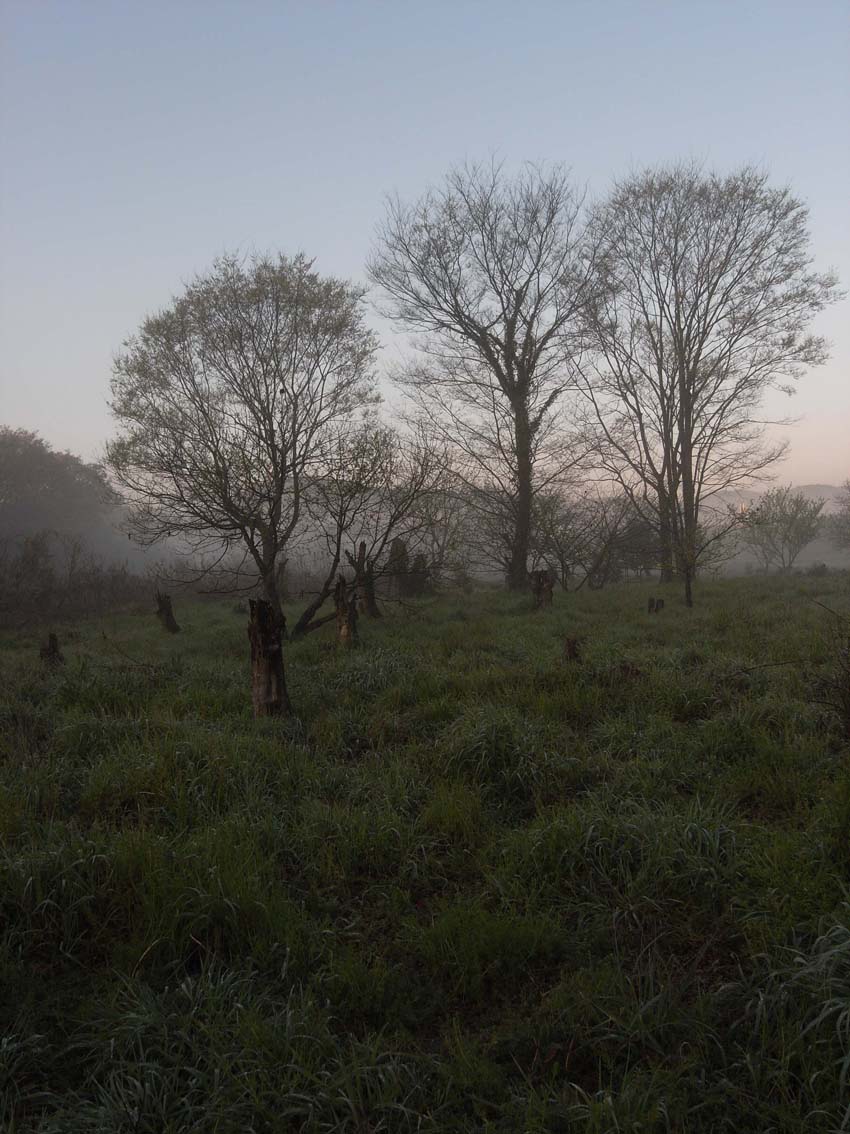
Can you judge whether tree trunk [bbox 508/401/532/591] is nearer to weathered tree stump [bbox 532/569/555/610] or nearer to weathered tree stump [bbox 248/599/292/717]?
weathered tree stump [bbox 532/569/555/610]

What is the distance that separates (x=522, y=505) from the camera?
61.3 feet

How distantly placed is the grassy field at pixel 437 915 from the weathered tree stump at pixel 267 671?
8.8 inches

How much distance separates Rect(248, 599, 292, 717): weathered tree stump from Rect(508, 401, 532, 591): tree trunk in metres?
12.6

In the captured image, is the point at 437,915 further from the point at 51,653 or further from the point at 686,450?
the point at 686,450

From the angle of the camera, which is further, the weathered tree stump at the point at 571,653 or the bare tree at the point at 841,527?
the bare tree at the point at 841,527

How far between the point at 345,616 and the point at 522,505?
963 cm

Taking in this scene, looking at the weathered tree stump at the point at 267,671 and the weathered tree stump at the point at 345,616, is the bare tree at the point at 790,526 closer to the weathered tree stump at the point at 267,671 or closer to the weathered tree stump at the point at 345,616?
the weathered tree stump at the point at 345,616

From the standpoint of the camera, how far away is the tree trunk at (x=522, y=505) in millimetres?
18391

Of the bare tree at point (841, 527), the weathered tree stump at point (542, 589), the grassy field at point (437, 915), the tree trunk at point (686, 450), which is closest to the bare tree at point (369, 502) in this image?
the weathered tree stump at point (542, 589)

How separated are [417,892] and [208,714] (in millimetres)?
3463

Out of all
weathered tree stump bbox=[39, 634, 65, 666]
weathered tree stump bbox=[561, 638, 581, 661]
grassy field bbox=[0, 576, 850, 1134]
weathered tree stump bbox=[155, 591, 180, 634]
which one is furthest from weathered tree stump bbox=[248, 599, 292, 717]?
weathered tree stump bbox=[155, 591, 180, 634]

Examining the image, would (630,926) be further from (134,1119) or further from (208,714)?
(208,714)

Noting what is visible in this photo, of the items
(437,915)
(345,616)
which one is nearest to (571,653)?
(345,616)

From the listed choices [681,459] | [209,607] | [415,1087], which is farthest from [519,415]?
[415,1087]
